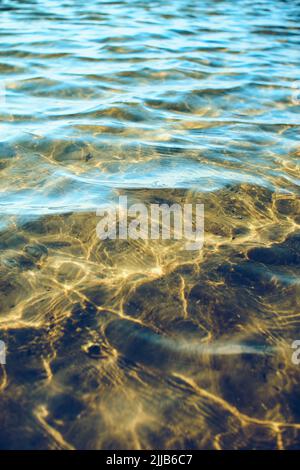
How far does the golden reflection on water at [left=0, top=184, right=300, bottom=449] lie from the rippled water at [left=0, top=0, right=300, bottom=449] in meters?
0.01

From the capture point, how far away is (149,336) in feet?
9.18

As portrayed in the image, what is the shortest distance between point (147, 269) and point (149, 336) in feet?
2.30

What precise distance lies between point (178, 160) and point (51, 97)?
9.37ft

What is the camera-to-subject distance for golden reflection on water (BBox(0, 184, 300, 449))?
2.30 m

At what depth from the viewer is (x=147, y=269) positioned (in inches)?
133

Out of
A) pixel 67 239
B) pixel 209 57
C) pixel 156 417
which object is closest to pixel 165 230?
pixel 67 239

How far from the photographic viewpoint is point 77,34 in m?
10.5

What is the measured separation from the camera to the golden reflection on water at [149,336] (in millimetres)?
2303

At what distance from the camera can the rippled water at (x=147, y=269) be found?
7.75ft

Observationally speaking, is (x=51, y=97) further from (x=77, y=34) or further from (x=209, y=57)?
(x=77, y=34)

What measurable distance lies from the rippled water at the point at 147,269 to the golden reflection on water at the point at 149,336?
10 mm

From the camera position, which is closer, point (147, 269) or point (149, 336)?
point (149, 336)

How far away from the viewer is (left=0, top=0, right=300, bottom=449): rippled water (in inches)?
93.0
